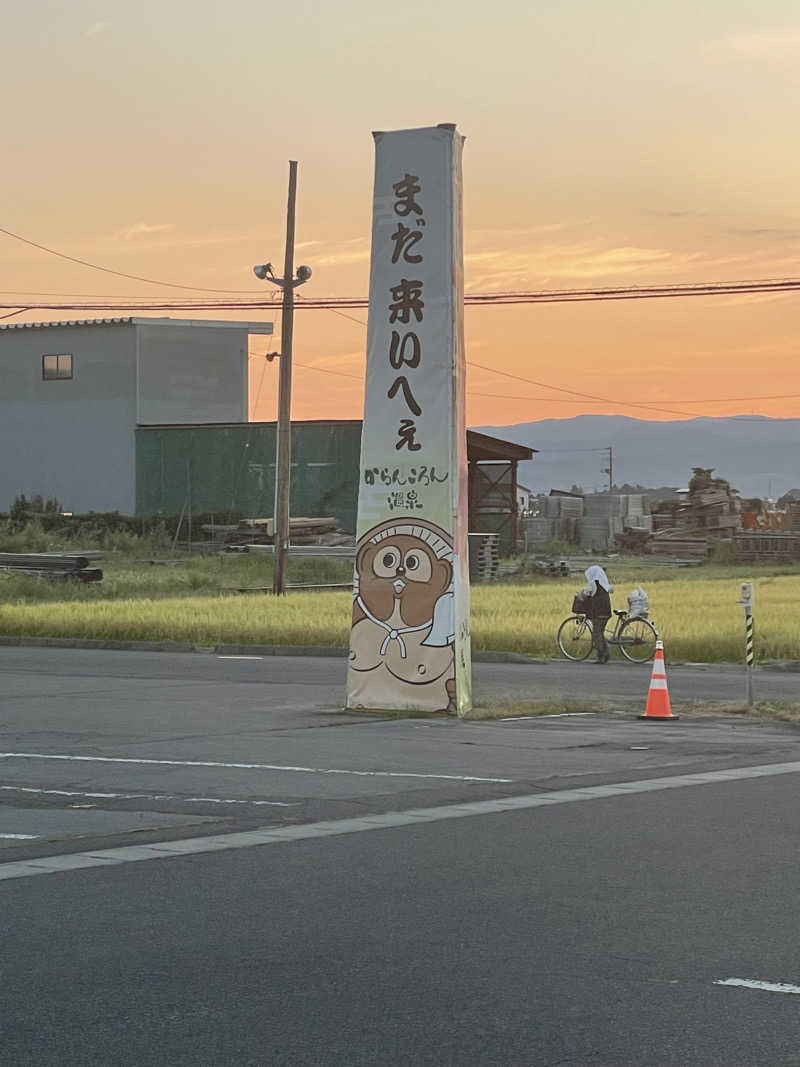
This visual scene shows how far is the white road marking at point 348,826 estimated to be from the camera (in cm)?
905

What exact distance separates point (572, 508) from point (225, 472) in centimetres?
4316

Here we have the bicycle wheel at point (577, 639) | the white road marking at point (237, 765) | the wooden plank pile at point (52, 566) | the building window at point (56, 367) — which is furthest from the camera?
the building window at point (56, 367)

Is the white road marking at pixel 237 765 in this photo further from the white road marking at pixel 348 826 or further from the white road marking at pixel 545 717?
the white road marking at pixel 545 717

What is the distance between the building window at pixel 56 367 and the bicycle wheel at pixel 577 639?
46.9 m

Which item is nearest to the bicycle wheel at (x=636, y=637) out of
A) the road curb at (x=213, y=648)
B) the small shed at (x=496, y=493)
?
the road curb at (x=213, y=648)

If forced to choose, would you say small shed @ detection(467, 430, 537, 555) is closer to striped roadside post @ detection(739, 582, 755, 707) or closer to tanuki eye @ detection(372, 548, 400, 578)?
striped roadside post @ detection(739, 582, 755, 707)

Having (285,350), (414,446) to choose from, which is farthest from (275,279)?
(414,446)

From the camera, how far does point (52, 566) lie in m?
47.9

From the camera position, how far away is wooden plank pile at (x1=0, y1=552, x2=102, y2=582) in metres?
45.5

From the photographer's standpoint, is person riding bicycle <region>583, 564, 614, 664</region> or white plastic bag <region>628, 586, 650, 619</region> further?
white plastic bag <region>628, 586, 650, 619</region>

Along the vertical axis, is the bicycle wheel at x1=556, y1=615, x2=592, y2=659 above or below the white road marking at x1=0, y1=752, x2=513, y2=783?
above

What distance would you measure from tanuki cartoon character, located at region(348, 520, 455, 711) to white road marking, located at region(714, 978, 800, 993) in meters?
11.2

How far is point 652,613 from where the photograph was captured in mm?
33781

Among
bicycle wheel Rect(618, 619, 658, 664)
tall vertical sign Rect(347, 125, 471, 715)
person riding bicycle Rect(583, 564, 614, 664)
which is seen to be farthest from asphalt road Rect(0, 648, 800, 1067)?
bicycle wheel Rect(618, 619, 658, 664)
